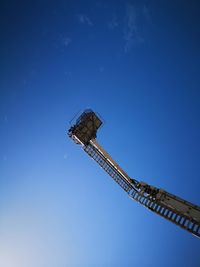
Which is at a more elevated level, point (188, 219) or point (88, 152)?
point (88, 152)

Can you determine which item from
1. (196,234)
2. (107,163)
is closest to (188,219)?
(196,234)

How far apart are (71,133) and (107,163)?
Result: 483 centimetres

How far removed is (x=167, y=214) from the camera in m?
14.9

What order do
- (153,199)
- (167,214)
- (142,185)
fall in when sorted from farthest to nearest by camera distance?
(142,185), (153,199), (167,214)

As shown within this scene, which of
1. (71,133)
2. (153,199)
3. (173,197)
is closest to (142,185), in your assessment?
(153,199)

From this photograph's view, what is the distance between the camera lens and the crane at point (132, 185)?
543 inches

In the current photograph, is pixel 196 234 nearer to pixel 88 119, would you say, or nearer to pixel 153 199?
pixel 153 199

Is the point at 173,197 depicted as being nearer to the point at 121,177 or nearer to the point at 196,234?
the point at 196,234

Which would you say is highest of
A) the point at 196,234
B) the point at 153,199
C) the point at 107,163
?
the point at 107,163

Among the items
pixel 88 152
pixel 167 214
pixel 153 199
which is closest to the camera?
pixel 167 214

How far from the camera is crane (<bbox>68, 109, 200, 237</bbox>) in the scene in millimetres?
13781

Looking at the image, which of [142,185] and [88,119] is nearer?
[142,185]

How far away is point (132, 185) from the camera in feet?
62.5

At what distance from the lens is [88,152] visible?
22.0m
